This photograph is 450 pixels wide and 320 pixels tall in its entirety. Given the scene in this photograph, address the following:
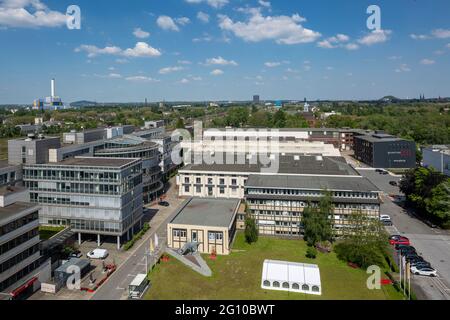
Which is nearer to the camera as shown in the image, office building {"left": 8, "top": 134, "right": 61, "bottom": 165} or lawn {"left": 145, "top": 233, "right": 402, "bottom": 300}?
lawn {"left": 145, "top": 233, "right": 402, "bottom": 300}

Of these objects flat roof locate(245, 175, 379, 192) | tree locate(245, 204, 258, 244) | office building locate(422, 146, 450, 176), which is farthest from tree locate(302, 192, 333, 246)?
office building locate(422, 146, 450, 176)

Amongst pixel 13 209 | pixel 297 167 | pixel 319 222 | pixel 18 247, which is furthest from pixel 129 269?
pixel 297 167

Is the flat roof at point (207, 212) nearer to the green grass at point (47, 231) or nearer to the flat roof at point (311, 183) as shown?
the flat roof at point (311, 183)

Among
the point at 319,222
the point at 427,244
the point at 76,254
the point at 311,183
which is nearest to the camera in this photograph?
the point at 76,254

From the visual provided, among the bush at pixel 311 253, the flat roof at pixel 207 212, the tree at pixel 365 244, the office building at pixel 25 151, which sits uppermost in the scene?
the office building at pixel 25 151

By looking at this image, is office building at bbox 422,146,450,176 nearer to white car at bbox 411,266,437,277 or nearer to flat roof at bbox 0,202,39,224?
white car at bbox 411,266,437,277

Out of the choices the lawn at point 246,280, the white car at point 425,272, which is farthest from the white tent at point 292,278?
the white car at point 425,272

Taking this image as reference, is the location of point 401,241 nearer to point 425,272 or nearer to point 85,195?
point 425,272
